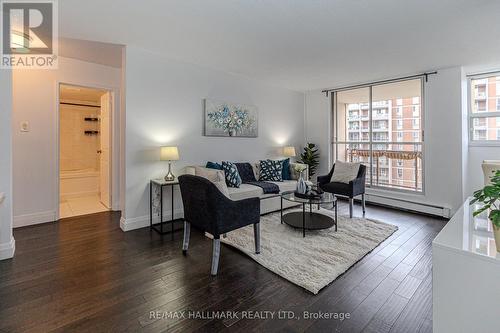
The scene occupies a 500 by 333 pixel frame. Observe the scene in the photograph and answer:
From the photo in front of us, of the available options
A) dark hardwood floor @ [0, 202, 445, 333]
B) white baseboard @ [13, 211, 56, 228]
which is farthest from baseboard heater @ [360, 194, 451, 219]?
white baseboard @ [13, 211, 56, 228]

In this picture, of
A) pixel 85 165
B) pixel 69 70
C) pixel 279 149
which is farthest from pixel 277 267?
pixel 85 165

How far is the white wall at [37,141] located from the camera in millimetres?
3426

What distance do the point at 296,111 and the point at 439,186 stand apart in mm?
3264

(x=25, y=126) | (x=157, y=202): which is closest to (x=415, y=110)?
(x=157, y=202)

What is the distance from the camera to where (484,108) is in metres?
4.23

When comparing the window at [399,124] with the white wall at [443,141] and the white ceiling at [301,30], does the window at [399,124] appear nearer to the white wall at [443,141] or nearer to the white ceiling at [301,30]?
the white wall at [443,141]

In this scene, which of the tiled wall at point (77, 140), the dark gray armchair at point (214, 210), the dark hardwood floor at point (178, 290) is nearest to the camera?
the dark hardwood floor at point (178, 290)

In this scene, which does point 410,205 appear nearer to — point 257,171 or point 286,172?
point 286,172

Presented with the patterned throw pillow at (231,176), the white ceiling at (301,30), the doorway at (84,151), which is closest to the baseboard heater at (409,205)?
the white ceiling at (301,30)

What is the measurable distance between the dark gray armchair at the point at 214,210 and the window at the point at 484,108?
4450mm

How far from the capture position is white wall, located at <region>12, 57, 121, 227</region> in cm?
343

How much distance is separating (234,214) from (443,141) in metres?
4.01

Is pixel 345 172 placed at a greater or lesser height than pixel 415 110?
lesser

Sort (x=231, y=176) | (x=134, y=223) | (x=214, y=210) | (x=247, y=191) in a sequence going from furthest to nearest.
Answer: (x=231, y=176) → (x=247, y=191) → (x=134, y=223) → (x=214, y=210)
